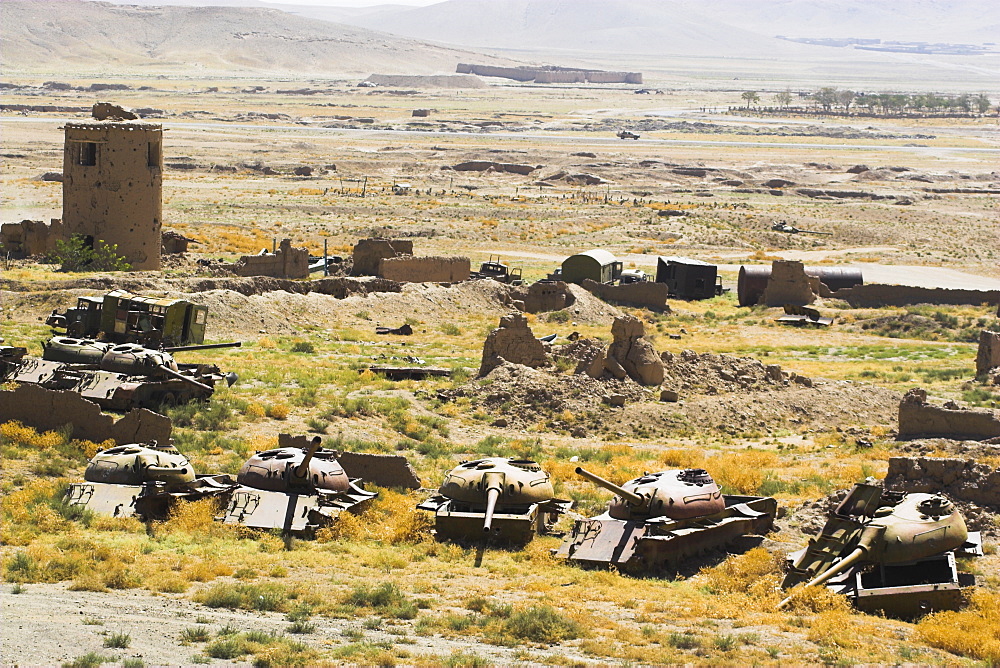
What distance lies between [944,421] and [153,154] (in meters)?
25.1

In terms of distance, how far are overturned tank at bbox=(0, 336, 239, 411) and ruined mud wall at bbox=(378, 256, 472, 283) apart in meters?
18.7

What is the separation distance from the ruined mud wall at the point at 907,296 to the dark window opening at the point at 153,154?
23867 mm

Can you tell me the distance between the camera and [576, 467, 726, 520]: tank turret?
1794 cm

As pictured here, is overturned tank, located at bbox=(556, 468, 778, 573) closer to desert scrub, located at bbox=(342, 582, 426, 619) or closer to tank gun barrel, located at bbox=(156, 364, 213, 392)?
desert scrub, located at bbox=(342, 582, 426, 619)

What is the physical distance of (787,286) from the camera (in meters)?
48.1

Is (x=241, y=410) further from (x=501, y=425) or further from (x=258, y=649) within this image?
(x=258, y=649)

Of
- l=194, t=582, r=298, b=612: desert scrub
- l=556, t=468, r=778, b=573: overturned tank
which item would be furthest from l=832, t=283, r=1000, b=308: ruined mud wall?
l=194, t=582, r=298, b=612: desert scrub

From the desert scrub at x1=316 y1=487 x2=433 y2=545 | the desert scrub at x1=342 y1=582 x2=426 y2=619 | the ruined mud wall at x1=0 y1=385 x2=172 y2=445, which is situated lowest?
the desert scrub at x1=316 y1=487 x2=433 y2=545

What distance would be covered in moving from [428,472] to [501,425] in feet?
15.7

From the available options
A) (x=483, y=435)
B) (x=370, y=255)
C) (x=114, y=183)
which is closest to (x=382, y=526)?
(x=483, y=435)

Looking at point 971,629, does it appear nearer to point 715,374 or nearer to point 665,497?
point 665,497

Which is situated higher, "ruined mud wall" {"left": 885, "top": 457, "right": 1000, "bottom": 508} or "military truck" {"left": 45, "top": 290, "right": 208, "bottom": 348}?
"ruined mud wall" {"left": 885, "top": 457, "right": 1000, "bottom": 508}

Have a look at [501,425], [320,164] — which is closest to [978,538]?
[501,425]

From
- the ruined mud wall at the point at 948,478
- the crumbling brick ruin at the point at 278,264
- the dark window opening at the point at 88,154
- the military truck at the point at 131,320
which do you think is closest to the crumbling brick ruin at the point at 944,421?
the ruined mud wall at the point at 948,478
